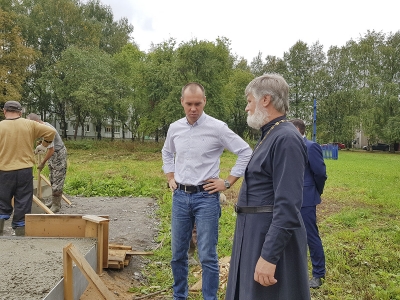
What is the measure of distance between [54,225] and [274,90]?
3.24m

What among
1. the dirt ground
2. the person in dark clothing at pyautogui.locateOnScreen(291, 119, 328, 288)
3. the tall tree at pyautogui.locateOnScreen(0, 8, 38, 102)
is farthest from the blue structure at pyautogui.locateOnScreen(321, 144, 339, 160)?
the person in dark clothing at pyautogui.locateOnScreen(291, 119, 328, 288)

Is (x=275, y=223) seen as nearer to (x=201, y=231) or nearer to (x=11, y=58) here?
(x=201, y=231)

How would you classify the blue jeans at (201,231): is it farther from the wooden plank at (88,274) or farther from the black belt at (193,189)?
the wooden plank at (88,274)

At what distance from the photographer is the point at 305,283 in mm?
2271

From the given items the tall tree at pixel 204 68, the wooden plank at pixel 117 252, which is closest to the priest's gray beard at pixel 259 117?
the wooden plank at pixel 117 252

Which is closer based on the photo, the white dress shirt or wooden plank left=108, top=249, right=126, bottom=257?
the white dress shirt

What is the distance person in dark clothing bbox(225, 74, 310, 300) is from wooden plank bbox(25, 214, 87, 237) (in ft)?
8.18

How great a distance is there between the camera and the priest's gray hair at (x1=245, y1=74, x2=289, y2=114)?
2338 millimetres

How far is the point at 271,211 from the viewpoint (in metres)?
2.27

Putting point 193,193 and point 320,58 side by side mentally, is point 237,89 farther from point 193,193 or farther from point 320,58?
point 193,193

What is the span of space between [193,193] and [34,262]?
167 cm

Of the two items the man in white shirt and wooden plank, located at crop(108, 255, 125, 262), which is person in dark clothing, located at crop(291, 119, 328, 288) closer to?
the man in white shirt

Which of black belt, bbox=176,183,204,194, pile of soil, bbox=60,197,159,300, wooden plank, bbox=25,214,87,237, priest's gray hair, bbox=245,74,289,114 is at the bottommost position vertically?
pile of soil, bbox=60,197,159,300

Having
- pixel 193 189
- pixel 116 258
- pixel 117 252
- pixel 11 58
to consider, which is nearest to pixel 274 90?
pixel 193 189
